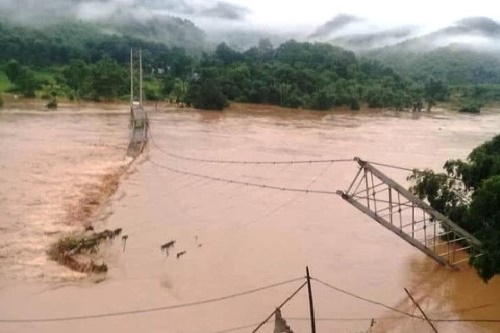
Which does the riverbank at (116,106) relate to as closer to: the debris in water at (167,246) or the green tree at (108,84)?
the green tree at (108,84)

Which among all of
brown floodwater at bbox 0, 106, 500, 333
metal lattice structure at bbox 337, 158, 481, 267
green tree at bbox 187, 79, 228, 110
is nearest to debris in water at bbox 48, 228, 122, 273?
brown floodwater at bbox 0, 106, 500, 333

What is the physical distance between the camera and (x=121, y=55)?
7462 centimetres

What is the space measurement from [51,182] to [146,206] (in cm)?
351

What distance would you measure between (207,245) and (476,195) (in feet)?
17.4

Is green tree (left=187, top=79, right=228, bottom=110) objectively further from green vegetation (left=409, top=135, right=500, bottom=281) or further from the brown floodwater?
green vegetation (left=409, top=135, right=500, bottom=281)

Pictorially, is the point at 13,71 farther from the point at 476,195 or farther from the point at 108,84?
the point at 476,195

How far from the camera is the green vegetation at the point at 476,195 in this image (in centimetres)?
1027

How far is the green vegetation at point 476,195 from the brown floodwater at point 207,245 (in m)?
1.07

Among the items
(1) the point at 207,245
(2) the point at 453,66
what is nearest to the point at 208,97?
(1) the point at 207,245

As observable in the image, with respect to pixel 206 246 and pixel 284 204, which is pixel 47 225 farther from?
pixel 284 204

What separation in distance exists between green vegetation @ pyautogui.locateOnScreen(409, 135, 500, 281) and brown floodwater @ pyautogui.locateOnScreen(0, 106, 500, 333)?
1073 millimetres

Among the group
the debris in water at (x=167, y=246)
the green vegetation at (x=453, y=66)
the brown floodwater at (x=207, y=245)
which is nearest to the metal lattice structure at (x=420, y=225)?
the brown floodwater at (x=207, y=245)

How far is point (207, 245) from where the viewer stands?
13.6m

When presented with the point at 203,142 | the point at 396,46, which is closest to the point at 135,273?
the point at 203,142
